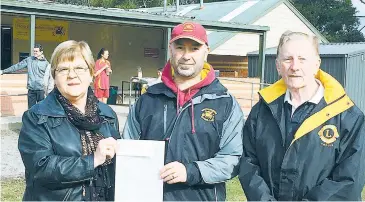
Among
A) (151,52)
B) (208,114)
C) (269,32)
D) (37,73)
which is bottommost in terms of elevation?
(208,114)

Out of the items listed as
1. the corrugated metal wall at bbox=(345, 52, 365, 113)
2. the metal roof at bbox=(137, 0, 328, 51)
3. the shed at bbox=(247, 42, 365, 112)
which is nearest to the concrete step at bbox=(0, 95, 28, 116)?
the metal roof at bbox=(137, 0, 328, 51)

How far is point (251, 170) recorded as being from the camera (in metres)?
3.15

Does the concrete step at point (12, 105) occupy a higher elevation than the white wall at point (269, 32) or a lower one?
lower

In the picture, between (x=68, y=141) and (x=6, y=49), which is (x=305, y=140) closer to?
(x=68, y=141)

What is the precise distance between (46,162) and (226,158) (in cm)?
103

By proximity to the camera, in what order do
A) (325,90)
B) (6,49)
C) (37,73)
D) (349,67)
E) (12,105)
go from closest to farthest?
(325,90), (37,73), (12,105), (6,49), (349,67)

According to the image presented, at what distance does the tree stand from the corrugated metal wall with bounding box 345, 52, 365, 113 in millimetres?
23098

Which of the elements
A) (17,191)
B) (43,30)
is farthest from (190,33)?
(43,30)

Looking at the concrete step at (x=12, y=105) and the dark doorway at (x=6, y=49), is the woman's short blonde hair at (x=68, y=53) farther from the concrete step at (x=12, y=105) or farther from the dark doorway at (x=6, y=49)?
the dark doorway at (x=6, y=49)

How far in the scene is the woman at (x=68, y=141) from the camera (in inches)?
114

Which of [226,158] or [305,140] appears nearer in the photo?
[305,140]

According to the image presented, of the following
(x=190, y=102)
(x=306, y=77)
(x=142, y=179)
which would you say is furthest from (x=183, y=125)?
(x=306, y=77)

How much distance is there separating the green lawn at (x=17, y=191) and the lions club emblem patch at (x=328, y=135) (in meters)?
3.93

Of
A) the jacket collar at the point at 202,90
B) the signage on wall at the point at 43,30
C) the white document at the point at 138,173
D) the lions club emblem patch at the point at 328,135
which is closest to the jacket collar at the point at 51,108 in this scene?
the white document at the point at 138,173
